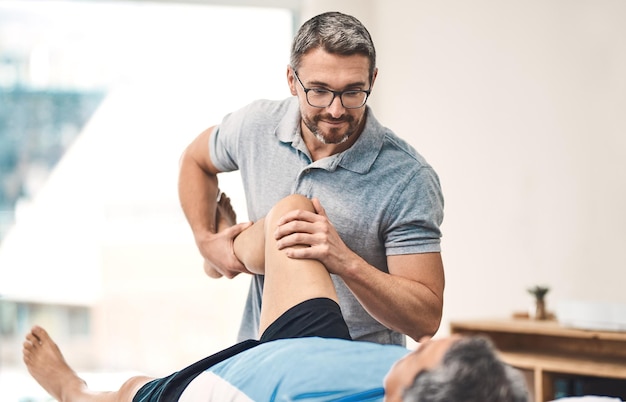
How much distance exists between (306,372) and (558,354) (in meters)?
2.21

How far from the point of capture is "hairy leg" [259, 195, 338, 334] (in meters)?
1.82

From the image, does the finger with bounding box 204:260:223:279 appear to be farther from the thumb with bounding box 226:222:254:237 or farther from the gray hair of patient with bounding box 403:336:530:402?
the gray hair of patient with bounding box 403:336:530:402

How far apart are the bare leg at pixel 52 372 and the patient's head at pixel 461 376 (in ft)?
3.00

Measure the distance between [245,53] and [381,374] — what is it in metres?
3.36

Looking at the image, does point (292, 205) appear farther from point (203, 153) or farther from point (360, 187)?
point (203, 153)

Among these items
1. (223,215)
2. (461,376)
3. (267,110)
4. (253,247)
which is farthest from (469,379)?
(223,215)

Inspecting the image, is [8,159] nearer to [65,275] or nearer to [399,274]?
[65,275]

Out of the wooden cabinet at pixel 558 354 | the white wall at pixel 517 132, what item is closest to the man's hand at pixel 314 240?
the wooden cabinet at pixel 558 354

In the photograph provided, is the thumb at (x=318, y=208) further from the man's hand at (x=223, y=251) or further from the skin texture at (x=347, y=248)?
the man's hand at (x=223, y=251)

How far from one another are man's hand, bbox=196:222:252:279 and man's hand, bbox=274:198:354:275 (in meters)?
0.33

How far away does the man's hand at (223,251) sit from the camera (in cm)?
219

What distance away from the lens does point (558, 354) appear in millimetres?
3488

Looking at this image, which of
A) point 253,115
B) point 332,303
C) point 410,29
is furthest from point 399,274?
point 410,29

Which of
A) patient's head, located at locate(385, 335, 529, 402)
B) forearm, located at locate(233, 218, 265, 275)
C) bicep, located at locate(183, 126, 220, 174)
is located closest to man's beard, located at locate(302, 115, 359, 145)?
forearm, located at locate(233, 218, 265, 275)
